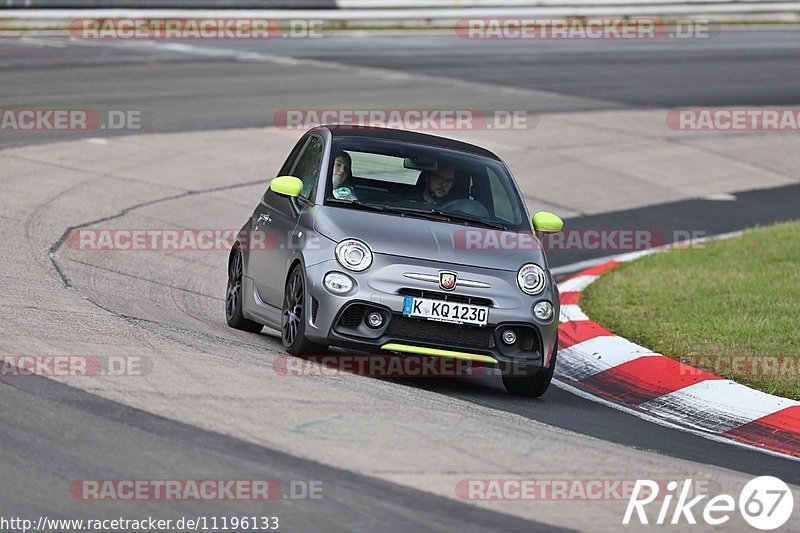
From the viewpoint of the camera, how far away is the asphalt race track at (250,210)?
20.0 ft

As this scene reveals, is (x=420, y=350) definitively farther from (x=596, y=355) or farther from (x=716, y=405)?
(x=596, y=355)

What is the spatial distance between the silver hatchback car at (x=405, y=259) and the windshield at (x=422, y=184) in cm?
1

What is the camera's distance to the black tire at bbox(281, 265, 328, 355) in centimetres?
885

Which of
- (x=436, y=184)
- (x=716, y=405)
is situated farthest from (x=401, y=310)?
(x=716, y=405)

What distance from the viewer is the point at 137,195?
15.5 m

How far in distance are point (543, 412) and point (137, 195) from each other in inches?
320

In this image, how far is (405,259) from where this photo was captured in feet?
28.5

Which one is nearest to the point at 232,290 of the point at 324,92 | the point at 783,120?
the point at 324,92

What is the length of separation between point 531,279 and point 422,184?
1180 mm

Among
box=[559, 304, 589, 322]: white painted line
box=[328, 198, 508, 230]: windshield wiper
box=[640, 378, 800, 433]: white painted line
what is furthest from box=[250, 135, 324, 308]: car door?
box=[559, 304, 589, 322]: white painted line

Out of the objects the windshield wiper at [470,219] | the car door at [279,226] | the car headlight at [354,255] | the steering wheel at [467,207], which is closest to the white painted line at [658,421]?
the windshield wiper at [470,219]

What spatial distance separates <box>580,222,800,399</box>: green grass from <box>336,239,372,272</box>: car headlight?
2775 millimetres

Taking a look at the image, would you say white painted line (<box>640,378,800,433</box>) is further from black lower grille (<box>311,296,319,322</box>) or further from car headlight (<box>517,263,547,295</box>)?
A: black lower grille (<box>311,296,319,322</box>)

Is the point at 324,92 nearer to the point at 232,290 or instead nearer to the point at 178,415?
the point at 232,290
